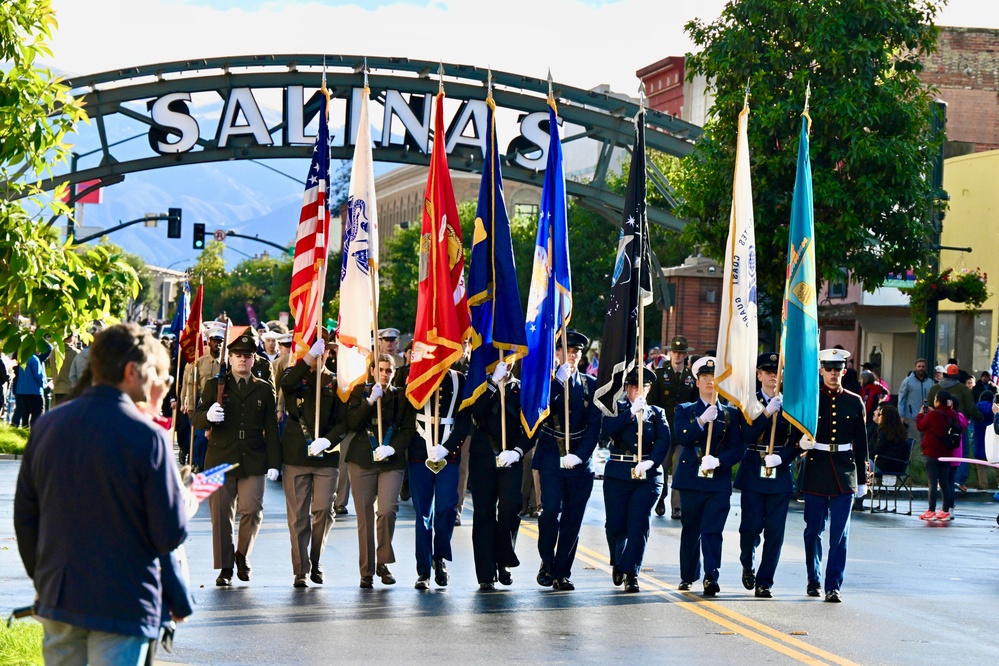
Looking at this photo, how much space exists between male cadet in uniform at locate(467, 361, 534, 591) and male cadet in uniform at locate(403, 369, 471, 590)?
17cm

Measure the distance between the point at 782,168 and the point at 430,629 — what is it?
1634 centimetres

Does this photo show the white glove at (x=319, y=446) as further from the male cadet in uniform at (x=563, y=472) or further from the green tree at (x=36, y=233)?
the green tree at (x=36, y=233)

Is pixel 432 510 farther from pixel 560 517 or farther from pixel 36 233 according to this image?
pixel 36 233

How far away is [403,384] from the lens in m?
13.1

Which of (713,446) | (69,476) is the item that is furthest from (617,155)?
(69,476)

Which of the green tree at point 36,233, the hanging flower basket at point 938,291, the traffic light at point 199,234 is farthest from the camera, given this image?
the traffic light at point 199,234

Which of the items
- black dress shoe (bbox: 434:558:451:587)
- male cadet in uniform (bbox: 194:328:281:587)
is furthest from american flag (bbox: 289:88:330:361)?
black dress shoe (bbox: 434:558:451:587)

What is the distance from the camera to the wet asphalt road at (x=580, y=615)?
9.74 m

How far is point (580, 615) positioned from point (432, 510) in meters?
2.00

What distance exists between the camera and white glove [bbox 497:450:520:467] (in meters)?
12.5

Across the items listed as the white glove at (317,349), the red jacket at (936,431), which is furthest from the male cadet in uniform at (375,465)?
the red jacket at (936,431)

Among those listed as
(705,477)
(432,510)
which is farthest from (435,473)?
(705,477)

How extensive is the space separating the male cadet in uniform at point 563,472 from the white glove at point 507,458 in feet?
1.08

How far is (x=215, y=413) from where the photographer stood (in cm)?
1228
